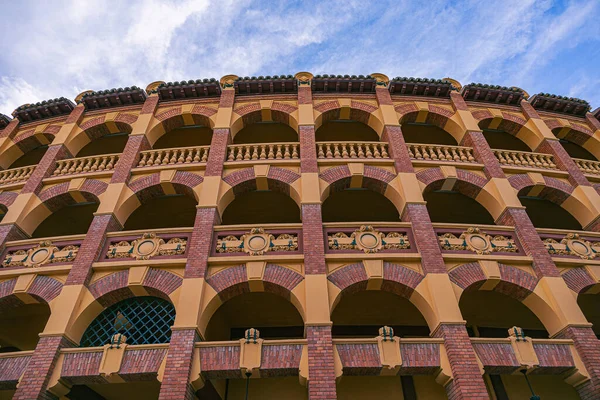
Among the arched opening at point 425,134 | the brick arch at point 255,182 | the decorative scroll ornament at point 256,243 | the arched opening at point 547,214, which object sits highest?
the arched opening at point 425,134

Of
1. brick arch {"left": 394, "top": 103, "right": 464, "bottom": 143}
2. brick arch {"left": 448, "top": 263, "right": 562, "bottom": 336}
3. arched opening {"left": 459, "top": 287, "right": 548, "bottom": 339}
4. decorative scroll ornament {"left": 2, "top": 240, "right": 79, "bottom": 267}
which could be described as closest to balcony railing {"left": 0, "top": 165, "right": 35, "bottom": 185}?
decorative scroll ornament {"left": 2, "top": 240, "right": 79, "bottom": 267}

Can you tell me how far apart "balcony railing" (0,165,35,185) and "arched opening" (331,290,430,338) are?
38.9 feet

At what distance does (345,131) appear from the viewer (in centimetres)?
1580

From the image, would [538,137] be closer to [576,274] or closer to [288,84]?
[576,274]

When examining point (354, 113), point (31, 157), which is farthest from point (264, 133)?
point (31, 157)

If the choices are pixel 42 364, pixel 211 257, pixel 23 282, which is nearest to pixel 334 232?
pixel 211 257

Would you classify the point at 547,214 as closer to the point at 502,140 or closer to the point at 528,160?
the point at 528,160

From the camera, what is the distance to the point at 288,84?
15.2 meters

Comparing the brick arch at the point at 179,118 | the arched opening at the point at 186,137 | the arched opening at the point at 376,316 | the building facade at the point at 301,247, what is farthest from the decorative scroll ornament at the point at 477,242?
the arched opening at the point at 186,137

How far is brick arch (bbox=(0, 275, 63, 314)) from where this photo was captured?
33.1 ft

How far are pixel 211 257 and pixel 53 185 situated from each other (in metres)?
A: 6.91

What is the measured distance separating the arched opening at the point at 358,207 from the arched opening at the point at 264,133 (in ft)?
11.5

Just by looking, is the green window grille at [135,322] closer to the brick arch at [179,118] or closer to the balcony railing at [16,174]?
the brick arch at [179,118]

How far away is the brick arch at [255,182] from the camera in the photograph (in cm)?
1202
